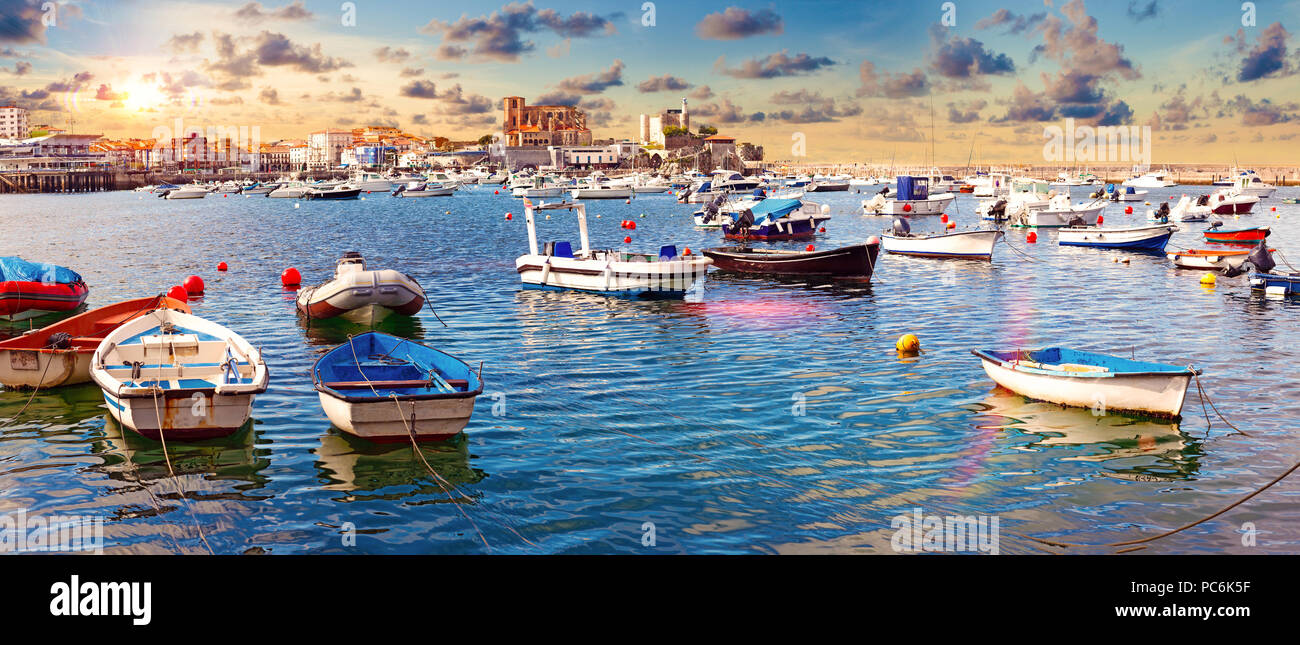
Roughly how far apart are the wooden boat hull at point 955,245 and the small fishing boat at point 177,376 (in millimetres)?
36256

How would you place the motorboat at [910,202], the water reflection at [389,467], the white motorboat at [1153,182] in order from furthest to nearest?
the white motorboat at [1153,182] < the motorboat at [910,202] < the water reflection at [389,467]

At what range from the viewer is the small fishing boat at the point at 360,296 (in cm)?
2611

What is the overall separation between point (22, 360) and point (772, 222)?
1681 inches

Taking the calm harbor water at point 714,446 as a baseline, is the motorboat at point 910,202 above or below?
above

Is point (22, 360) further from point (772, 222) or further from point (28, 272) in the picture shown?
point (772, 222)

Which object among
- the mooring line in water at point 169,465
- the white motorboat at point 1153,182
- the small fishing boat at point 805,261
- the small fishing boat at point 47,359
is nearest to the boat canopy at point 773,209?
the small fishing boat at point 805,261

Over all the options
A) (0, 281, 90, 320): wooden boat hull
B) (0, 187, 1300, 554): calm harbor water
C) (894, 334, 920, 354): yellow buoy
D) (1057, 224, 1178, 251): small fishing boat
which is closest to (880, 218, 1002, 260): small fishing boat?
(1057, 224, 1178, 251): small fishing boat

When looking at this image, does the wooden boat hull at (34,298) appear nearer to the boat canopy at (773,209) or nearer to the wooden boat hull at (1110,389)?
the wooden boat hull at (1110,389)

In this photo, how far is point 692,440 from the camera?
14977 millimetres

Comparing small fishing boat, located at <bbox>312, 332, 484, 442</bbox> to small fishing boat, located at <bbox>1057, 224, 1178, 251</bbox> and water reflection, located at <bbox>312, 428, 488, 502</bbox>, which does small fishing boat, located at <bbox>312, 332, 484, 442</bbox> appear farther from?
small fishing boat, located at <bbox>1057, 224, 1178, 251</bbox>

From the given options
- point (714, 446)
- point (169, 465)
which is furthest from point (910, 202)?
A: point (169, 465)
